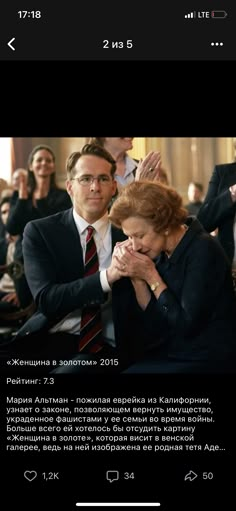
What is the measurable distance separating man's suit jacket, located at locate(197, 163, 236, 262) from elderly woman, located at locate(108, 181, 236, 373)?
21mm

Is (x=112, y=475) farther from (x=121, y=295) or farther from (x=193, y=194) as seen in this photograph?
(x=193, y=194)

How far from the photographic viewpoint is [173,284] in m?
2.06

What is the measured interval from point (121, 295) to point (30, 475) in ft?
1.43

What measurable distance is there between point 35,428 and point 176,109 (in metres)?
0.74

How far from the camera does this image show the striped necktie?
2062mm

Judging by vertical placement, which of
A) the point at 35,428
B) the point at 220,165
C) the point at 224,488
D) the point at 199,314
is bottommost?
the point at 224,488

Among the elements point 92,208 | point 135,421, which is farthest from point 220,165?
point 135,421

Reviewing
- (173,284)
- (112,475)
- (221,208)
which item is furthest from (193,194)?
(112,475)
